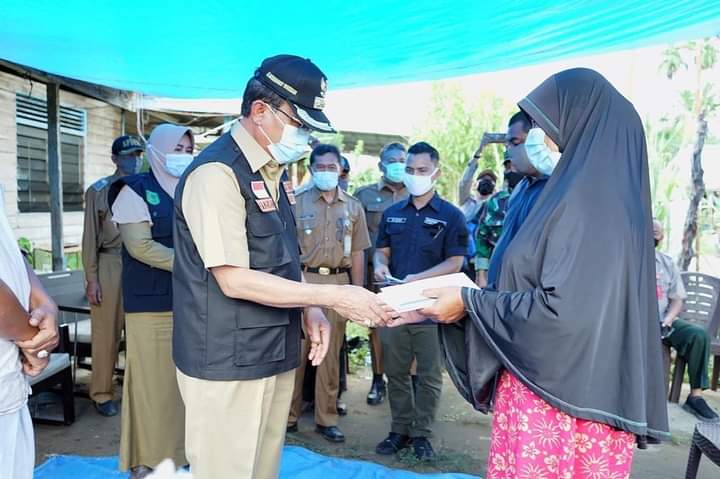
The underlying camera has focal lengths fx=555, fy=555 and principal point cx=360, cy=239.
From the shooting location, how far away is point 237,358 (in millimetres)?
1820

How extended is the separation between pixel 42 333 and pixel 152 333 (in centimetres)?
141

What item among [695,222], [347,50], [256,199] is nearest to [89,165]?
[347,50]

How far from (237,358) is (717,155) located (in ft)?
63.8

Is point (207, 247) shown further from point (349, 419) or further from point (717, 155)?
point (717, 155)

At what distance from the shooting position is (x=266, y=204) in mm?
1883

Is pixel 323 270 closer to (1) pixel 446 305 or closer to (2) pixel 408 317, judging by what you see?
(2) pixel 408 317

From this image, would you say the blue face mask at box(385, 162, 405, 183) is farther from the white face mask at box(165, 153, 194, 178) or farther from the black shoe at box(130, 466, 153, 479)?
the black shoe at box(130, 466, 153, 479)

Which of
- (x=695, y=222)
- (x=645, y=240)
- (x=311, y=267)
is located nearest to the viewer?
(x=645, y=240)

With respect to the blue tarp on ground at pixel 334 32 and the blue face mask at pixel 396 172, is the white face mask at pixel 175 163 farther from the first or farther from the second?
the blue face mask at pixel 396 172

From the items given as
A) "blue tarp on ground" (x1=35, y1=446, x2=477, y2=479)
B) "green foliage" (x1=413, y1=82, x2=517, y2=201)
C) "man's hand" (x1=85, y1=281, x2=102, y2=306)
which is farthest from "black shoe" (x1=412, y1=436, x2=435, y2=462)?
"green foliage" (x1=413, y1=82, x2=517, y2=201)

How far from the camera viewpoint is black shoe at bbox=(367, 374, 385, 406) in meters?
4.88

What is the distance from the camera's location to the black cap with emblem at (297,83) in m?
1.89

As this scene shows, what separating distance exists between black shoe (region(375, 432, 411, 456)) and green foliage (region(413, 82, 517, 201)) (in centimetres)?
1499

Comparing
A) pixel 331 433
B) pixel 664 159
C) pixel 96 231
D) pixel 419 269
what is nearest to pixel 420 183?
pixel 419 269
